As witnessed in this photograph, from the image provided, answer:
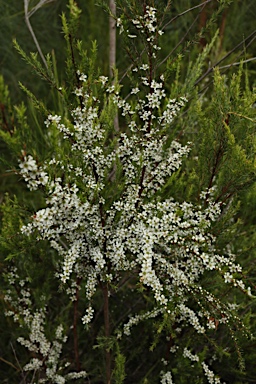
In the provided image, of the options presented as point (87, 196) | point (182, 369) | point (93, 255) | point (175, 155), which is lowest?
point (182, 369)

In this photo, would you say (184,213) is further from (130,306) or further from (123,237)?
(130,306)

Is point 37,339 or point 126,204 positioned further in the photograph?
point 37,339

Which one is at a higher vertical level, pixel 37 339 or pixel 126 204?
pixel 126 204

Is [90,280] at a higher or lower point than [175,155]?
lower

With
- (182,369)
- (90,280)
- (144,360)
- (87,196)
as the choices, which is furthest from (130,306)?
(87,196)

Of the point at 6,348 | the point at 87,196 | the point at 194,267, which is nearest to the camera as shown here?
the point at 87,196

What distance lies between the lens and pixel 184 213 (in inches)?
50.6

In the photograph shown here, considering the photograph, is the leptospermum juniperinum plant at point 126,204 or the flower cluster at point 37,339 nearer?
the leptospermum juniperinum plant at point 126,204

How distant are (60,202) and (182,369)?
78 centimetres

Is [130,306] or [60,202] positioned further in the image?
[130,306]

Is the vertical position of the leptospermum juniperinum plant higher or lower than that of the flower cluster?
higher

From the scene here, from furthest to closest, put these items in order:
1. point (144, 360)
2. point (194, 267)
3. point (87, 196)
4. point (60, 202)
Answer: point (144, 360) < point (194, 267) < point (87, 196) < point (60, 202)

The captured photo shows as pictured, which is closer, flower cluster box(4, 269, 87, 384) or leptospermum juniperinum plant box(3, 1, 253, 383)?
leptospermum juniperinum plant box(3, 1, 253, 383)

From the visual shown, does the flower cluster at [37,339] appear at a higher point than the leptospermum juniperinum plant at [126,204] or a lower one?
lower
